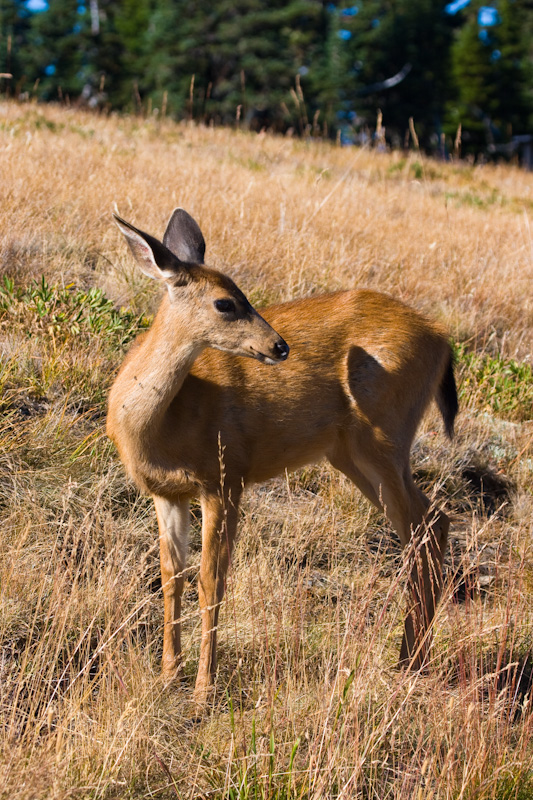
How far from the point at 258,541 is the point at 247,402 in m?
0.87

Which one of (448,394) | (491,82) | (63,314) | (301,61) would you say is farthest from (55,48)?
(448,394)

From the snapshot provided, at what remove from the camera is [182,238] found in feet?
13.9

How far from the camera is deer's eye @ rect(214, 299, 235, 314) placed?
12.5ft

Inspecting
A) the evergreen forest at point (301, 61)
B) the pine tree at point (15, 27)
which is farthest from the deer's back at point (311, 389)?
the pine tree at point (15, 27)

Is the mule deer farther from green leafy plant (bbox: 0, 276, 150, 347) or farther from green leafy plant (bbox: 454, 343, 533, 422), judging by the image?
green leafy plant (bbox: 454, 343, 533, 422)

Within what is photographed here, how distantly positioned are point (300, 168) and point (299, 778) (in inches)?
368

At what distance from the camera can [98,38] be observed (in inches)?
1469

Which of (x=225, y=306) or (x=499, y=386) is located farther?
(x=499, y=386)

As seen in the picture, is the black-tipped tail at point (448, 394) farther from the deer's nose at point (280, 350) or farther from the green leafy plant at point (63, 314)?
the green leafy plant at point (63, 314)

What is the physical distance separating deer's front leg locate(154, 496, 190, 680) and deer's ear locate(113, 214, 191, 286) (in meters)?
1.01

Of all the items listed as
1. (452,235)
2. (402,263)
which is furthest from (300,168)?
(402,263)

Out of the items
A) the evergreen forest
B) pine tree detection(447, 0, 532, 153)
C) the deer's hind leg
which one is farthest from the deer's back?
pine tree detection(447, 0, 532, 153)

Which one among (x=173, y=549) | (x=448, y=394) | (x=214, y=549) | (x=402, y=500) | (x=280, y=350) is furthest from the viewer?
(x=448, y=394)

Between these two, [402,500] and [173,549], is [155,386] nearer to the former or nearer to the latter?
[173,549]
